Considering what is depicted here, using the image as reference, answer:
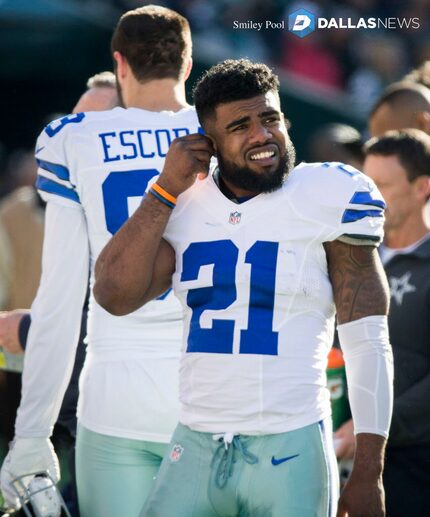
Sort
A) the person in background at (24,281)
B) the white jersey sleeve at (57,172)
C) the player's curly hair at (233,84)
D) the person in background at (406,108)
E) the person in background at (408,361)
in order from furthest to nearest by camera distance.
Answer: the person in background at (406,108), the person in background at (408,361), the person in background at (24,281), the white jersey sleeve at (57,172), the player's curly hair at (233,84)

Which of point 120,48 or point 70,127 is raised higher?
point 120,48

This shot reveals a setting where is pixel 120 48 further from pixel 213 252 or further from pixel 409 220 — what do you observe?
pixel 409 220

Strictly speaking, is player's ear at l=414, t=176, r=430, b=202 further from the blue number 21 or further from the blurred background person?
the blue number 21

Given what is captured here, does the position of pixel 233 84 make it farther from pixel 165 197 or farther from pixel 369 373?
pixel 369 373

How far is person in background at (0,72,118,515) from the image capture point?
162 inches

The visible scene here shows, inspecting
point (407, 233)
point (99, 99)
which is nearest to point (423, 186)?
point (407, 233)

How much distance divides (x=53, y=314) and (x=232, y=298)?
2.48 feet

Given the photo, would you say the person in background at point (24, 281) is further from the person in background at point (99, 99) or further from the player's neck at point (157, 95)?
the player's neck at point (157, 95)

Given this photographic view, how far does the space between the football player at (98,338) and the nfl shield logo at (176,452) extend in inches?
16.6

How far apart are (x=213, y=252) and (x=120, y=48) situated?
1.02 m

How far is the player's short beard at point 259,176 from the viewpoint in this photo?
10.1 feet

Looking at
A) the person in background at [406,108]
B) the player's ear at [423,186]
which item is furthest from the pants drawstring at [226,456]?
the person in background at [406,108]

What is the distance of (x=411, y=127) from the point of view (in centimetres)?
574

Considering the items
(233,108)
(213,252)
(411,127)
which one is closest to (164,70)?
(233,108)
